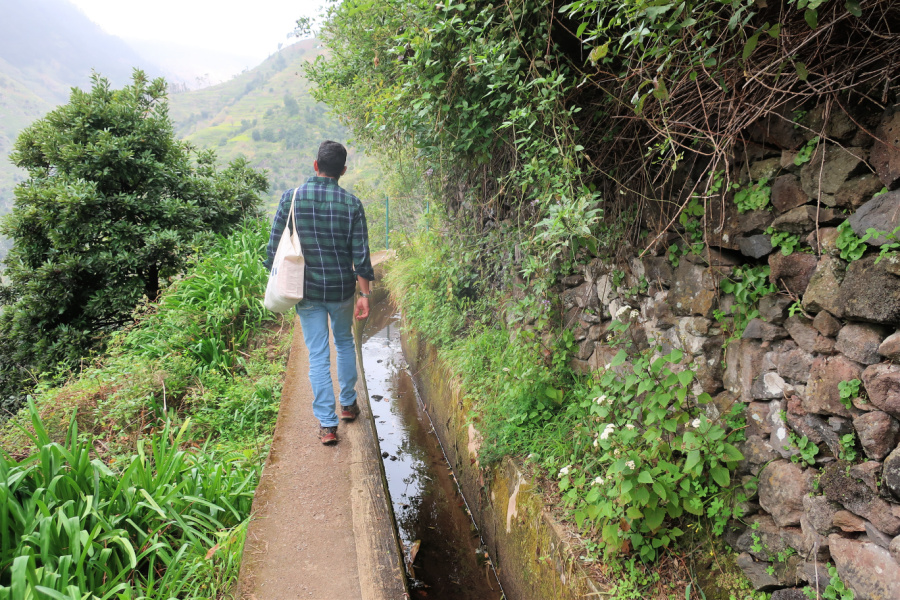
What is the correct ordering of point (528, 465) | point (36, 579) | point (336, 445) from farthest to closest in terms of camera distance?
point (336, 445)
point (528, 465)
point (36, 579)

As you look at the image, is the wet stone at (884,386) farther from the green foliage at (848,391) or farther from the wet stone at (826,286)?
the wet stone at (826,286)

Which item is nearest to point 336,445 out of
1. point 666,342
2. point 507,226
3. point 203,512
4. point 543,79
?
point 203,512

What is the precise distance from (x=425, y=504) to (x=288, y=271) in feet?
7.68

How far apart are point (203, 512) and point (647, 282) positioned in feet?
9.51

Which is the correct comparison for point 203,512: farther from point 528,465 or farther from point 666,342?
point 666,342

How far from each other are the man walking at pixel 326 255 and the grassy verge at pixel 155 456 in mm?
856

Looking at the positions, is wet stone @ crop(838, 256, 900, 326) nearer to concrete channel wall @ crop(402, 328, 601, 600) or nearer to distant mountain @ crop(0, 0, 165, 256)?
concrete channel wall @ crop(402, 328, 601, 600)

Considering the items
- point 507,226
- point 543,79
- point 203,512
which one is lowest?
point 203,512

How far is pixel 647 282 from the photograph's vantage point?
2.39 metres

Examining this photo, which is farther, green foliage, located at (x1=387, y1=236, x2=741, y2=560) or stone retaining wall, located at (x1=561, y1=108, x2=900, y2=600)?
green foliage, located at (x1=387, y1=236, x2=741, y2=560)

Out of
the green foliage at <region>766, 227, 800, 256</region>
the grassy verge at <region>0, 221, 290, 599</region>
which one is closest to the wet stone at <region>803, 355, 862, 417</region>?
the green foliage at <region>766, 227, 800, 256</region>

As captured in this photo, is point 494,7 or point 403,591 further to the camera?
point 494,7

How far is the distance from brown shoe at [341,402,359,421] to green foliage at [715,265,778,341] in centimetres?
260

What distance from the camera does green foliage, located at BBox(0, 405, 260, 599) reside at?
1999mm
